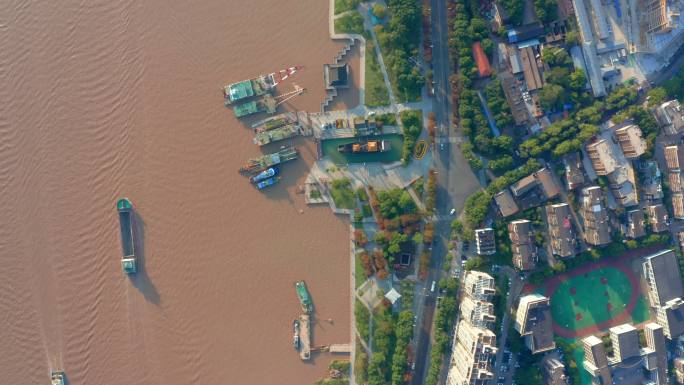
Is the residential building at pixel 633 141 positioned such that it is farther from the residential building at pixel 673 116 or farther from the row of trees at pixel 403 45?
the row of trees at pixel 403 45

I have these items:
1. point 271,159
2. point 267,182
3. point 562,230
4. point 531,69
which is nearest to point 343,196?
point 267,182

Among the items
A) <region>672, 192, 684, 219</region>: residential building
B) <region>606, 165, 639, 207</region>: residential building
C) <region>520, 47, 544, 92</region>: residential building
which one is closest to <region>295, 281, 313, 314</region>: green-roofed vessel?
<region>520, 47, 544, 92</region>: residential building

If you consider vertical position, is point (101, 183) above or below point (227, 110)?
below

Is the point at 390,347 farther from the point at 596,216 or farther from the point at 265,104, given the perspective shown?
the point at 265,104

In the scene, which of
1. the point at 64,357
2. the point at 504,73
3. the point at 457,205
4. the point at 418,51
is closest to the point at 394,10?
the point at 418,51

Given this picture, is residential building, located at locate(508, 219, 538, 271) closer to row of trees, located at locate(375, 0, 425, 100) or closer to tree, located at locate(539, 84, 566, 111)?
tree, located at locate(539, 84, 566, 111)

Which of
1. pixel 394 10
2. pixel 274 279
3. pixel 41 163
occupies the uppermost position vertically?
pixel 394 10

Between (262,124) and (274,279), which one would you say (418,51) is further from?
(274,279)
